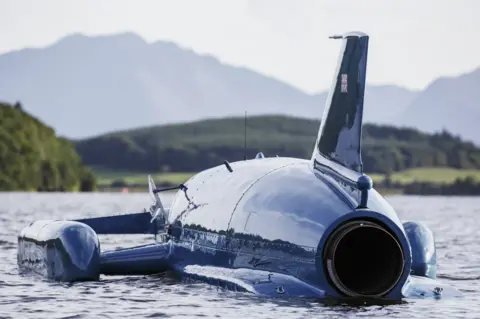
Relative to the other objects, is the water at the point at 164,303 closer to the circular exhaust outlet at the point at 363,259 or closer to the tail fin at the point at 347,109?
the circular exhaust outlet at the point at 363,259

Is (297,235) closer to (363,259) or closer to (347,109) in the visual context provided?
(363,259)

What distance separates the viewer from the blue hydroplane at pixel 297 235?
64.2ft

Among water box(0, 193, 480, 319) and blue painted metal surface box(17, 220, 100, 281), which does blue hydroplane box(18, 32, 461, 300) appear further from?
water box(0, 193, 480, 319)

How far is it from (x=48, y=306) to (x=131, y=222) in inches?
324

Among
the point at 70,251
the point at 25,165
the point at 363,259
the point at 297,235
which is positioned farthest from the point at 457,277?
A: the point at 25,165

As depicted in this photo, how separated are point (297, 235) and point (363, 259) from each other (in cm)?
143

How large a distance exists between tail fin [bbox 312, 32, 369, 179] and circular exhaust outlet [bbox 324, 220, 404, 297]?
132cm

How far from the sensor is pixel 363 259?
20.4 meters

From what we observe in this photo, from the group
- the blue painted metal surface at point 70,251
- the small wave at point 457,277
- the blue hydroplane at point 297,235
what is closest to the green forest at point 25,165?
the small wave at point 457,277

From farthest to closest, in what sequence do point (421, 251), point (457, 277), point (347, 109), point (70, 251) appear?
point (457, 277), point (421, 251), point (70, 251), point (347, 109)

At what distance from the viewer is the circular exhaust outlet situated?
63.4ft

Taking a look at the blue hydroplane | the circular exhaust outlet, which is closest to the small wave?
the blue hydroplane

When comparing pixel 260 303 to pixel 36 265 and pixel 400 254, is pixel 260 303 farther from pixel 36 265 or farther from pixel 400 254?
pixel 36 265

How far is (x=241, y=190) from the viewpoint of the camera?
2253 cm
